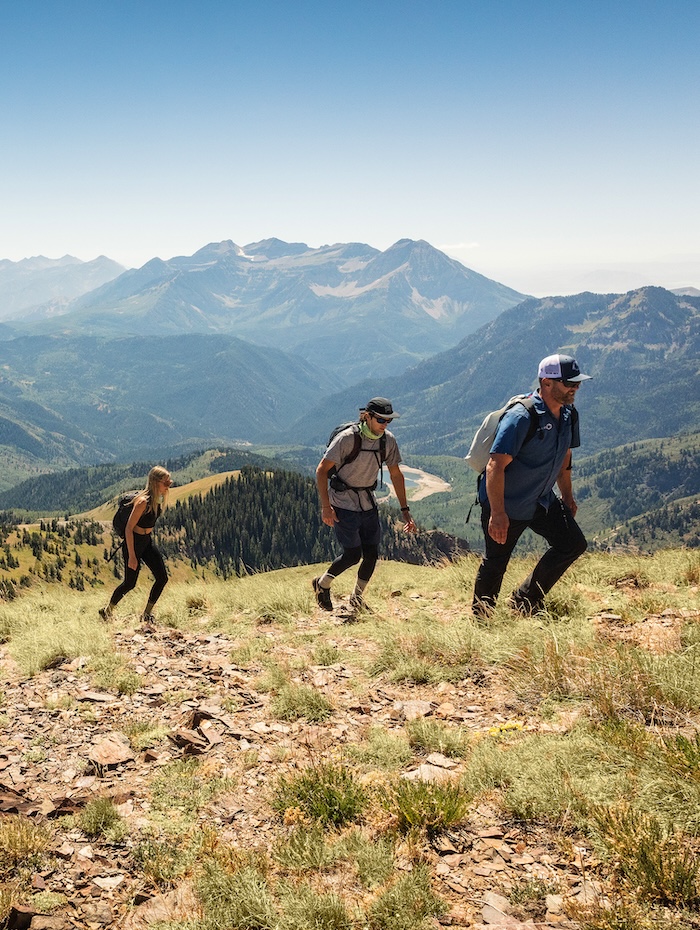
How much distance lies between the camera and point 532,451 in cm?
A: 763

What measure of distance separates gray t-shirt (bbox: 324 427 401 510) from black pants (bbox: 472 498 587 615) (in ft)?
7.69

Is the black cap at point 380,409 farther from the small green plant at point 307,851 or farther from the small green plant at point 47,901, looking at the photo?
the small green plant at point 47,901

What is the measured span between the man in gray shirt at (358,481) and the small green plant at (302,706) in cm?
362

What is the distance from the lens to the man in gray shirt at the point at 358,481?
975 cm

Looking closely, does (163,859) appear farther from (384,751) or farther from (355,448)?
(355,448)

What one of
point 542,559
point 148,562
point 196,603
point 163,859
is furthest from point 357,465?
point 163,859

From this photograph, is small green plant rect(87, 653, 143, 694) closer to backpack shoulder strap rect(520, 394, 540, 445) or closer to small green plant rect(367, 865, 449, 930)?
small green plant rect(367, 865, 449, 930)

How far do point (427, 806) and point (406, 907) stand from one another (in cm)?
91

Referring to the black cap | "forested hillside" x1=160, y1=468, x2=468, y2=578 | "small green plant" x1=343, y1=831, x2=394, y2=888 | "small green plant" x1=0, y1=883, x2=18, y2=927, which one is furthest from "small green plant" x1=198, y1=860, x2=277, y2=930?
"forested hillside" x1=160, y1=468, x2=468, y2=578

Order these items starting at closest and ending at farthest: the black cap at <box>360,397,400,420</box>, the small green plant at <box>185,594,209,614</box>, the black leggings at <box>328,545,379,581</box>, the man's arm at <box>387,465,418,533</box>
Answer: the black cap at <box>360,397,400,420</box> < the man's arm at <box>387,465,418,533</box> < the black leggings at <box>328,545,379,581</box> < the small green plant at <box>185,594,209,614</box>

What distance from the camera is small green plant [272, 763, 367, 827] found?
14.9 feet

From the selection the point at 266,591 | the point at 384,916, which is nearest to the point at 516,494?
the point at 384,916

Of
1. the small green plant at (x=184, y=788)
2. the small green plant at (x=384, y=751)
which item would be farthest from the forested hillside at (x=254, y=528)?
the small green plant at (x=184, y=788)

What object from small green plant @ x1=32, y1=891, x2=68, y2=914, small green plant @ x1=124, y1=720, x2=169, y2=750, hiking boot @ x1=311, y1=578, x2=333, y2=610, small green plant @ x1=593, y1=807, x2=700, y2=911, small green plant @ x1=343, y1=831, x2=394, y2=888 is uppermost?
small green plant @ x1=593, y1=807, x2=700, y2=911
